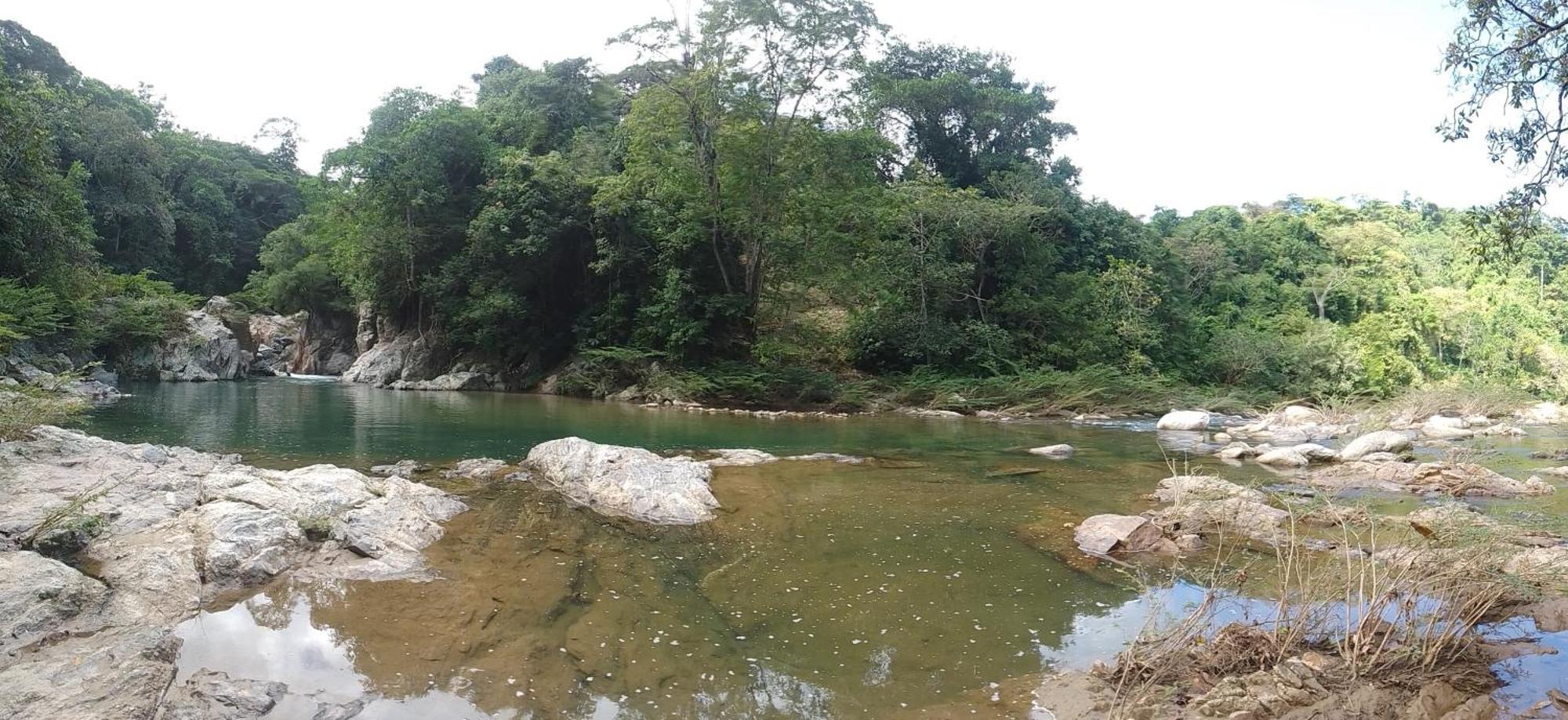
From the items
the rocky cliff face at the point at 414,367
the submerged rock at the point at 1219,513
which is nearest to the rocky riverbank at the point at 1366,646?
the submerged rock at the point at 1219,513

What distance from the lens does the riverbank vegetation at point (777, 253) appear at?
24984mm

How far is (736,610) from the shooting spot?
19.3 feet

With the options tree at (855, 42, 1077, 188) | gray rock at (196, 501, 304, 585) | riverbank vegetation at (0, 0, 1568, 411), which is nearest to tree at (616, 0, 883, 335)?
riverbank vegetation at (0, 0, 1568, 411)

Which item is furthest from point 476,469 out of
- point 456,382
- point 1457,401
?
point 1457,401

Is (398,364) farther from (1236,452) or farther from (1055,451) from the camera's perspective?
(1236,452)

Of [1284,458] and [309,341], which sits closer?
[1284,458]

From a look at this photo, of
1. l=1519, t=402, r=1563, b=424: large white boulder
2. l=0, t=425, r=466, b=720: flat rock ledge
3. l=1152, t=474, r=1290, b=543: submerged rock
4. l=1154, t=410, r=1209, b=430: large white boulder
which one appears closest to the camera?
l=0, t=425, r=466, b=720: flat rock ledge

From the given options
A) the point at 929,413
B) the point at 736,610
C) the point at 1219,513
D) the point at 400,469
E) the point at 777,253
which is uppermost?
the point at 777,253

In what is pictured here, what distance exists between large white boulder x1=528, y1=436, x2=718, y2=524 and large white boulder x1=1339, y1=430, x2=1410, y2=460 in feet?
36.6

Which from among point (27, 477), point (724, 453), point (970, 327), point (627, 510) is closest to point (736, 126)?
point (970, 327)

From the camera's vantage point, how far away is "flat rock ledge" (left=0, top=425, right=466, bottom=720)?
3.97 m

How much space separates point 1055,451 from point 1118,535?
289 inches

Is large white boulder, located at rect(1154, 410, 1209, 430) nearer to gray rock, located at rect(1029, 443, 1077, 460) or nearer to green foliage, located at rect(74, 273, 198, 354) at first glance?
gray rock, located at rect(1029, 443, 1077, 460)

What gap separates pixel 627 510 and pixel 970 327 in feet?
68.7
